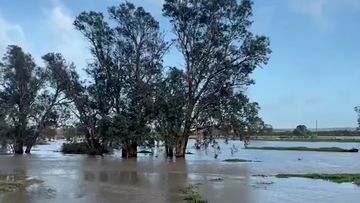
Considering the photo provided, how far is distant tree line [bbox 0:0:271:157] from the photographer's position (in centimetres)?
4212

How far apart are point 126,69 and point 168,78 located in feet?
16.0

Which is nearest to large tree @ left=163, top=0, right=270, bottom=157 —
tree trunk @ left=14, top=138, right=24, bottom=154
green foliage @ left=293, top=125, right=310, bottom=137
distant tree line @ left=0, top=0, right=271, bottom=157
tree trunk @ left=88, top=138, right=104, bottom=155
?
distant tree line @ left=0, top=0, right=271, bottom=157

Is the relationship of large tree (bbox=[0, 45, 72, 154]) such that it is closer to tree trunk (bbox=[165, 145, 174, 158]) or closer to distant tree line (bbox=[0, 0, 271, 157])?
distant tree line (bbox=[0, 0, 271, 157])

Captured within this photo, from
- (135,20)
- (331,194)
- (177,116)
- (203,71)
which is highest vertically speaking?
(135,20)

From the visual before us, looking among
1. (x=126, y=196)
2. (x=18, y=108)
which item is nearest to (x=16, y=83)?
(x=18, y=108)

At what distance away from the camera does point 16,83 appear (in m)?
53.1

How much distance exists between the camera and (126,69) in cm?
4556

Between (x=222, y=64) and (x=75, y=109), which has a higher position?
(x=222, y=64)

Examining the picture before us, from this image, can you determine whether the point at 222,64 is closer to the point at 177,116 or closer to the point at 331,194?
the point at 177,116

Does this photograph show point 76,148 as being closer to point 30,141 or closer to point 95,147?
point 30,141

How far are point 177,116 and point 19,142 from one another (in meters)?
20.9

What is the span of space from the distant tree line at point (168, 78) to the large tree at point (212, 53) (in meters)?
0.08

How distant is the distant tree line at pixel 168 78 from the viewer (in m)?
42.1

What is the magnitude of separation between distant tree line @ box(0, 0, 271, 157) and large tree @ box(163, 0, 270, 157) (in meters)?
0.08
